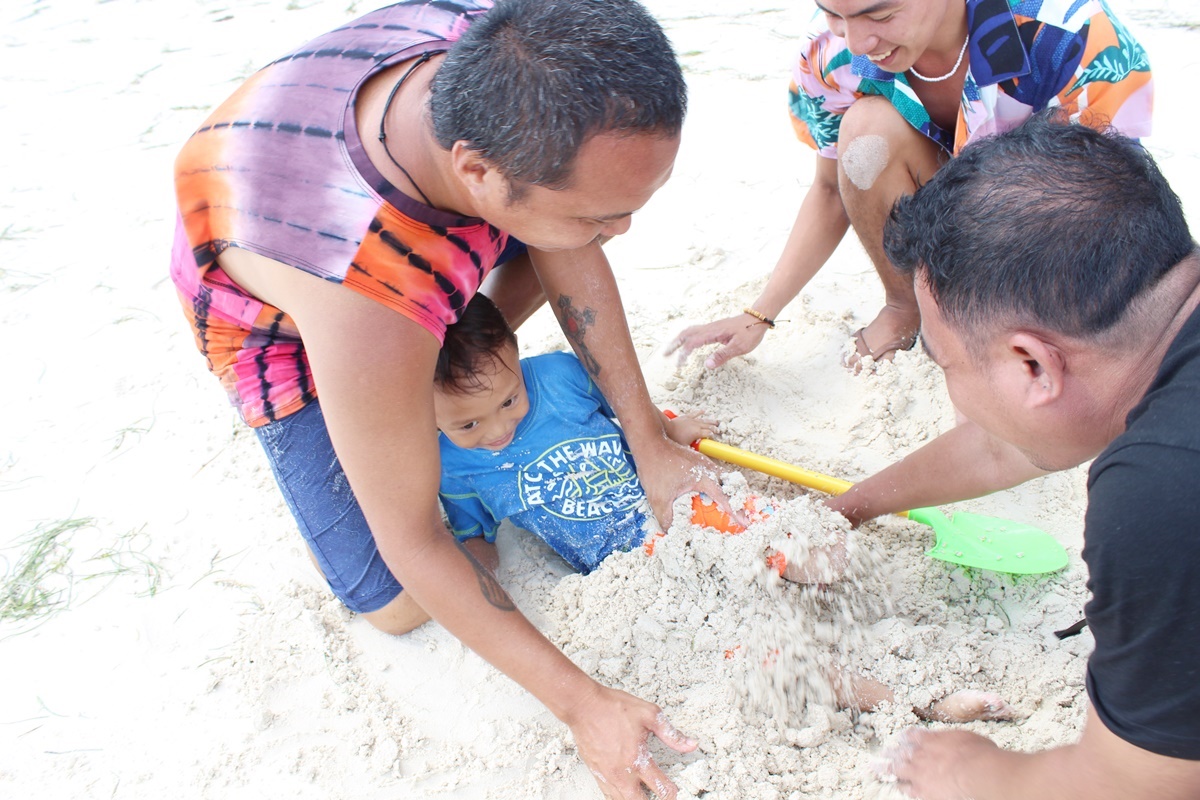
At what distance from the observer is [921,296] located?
118 cm

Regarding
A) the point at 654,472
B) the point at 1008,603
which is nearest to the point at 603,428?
the point at 654,472

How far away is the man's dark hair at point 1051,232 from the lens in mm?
998

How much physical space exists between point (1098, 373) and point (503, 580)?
1.42 meters

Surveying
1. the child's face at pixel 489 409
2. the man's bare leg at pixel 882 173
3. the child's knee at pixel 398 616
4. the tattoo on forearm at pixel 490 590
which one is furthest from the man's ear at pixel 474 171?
the man's bare leg at pixel 882 173

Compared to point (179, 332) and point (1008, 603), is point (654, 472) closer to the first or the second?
point (1008, 603)

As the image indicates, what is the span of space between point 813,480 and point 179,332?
7.13 feet

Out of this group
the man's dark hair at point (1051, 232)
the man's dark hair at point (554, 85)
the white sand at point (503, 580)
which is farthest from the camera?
the white sand at point (503, 580)

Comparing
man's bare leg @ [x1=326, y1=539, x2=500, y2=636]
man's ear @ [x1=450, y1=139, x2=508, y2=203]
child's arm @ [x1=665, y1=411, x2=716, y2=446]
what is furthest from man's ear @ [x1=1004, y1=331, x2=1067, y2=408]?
man's bare leg @ [x1=326, y1=539, x2=500, y2=636]

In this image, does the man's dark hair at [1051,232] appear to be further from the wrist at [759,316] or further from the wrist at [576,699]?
the wrist at [759,316]

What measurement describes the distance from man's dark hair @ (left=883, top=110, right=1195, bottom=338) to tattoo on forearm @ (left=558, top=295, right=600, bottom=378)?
1054 mm

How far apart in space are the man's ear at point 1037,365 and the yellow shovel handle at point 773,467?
0.87m

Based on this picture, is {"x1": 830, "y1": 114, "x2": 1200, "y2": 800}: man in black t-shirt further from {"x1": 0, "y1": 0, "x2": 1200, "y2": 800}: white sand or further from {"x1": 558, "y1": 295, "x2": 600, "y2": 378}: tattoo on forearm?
{"x1": 558, "y1": 295, "x2": 600, "y2": 378}: tattoo on forearm

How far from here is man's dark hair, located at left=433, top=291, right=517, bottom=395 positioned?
174 cm

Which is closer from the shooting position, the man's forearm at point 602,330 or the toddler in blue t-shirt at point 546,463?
the toddler in blue t-shirt at point 546,463
